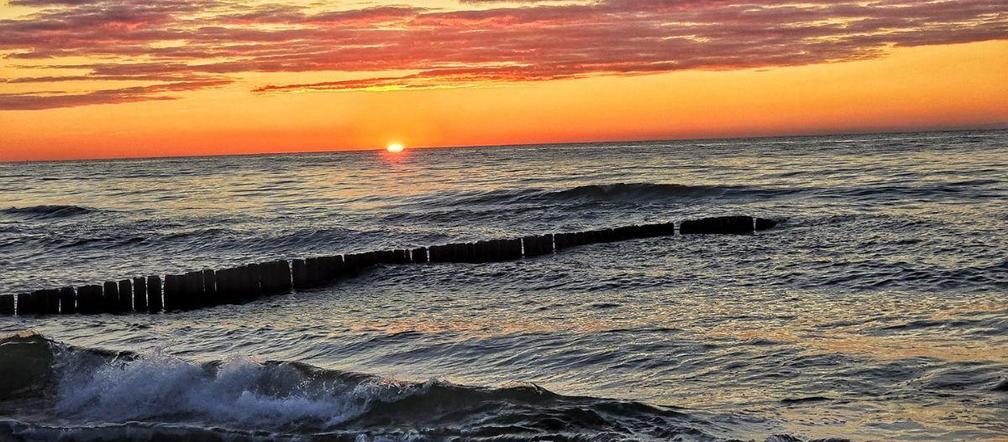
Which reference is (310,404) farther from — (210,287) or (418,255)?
(418,255)

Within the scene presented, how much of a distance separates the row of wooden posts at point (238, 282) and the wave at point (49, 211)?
23.8m

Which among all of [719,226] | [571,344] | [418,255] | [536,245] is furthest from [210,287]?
[719,226]

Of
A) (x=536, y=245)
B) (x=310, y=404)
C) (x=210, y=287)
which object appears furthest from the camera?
(x=536, y=245)

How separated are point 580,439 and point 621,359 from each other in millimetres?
3067

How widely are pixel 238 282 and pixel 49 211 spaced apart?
1063 inches

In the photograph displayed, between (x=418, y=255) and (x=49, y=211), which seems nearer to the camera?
(x=418, y=255)

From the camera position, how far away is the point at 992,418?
337 inches

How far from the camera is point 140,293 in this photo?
17500 millimetres

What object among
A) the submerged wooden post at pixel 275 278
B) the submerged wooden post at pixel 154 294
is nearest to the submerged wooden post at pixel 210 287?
the submerged wooden post at pixel 154 294

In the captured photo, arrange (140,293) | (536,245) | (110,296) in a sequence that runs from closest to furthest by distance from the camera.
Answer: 1. (110,296)
2. (140,293)
3. (536,245)

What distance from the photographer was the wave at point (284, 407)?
8.90m

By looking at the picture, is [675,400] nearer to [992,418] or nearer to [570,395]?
[570,395]

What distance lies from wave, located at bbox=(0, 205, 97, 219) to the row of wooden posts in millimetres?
23760

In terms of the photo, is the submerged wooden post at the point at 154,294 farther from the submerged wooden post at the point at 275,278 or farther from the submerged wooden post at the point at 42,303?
the submerged wooden post at the point at 275,278
